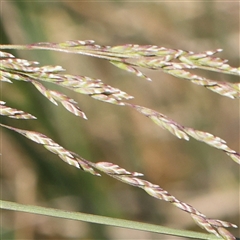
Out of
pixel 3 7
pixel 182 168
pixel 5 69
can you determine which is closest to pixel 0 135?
pixel 3 7

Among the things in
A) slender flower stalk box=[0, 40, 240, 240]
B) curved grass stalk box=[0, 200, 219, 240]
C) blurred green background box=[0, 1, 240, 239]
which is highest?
blurred green background box=[0, 1, 240, 239]

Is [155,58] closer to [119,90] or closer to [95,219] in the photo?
[119,90]

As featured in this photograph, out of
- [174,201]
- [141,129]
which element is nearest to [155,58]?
[174,201]

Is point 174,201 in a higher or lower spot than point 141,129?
lower

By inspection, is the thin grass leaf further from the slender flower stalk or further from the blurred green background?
the blurred green background

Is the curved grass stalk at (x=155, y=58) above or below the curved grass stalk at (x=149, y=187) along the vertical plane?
above

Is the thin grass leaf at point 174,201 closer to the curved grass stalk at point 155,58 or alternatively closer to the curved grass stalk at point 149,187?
the curved grass stalk at point 149,187

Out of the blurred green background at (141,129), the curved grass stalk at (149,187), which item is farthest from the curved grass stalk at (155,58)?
the blurred green background at (141,129)

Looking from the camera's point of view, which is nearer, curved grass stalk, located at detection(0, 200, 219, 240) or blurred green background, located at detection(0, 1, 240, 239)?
curved grass stalk, located at detection(0, 200, 219, 240)

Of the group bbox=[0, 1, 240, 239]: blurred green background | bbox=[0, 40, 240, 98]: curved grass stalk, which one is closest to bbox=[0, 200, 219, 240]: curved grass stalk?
bbox=[0, 40, 240, 98]: curved grass stalk
